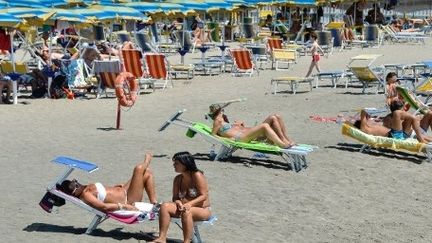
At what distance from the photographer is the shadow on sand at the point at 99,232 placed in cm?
692

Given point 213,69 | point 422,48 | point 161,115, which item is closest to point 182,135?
point 161,115

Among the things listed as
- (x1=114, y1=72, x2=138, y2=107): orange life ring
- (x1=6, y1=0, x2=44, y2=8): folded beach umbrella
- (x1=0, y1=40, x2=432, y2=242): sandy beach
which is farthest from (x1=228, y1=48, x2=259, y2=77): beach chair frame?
(x1=114, y1=72, x2=138, y2=107): orange life ring

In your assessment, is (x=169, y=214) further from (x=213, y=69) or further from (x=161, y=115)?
(x=213, y=69)

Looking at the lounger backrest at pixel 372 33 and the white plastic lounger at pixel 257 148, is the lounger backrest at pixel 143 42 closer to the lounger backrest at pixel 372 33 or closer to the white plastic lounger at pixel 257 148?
the lounger backrest at pixel 372 33

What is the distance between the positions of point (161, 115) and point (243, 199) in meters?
6.16

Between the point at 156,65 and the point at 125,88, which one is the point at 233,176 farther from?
the point at 156,65

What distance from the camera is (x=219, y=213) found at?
25.8 feet

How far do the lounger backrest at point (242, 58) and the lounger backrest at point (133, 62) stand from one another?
3706 millimetres

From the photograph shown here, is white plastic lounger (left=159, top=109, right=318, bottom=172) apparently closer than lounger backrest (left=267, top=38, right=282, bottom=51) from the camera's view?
Yes

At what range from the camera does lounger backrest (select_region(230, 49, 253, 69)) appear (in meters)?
20.9

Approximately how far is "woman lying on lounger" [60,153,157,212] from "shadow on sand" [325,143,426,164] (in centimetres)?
460

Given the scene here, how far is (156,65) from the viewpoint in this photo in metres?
18.2

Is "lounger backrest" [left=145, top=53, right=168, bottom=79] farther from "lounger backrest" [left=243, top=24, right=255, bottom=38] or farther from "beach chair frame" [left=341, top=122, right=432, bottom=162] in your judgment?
"lounger backrest" [left=243, top=24, right=255, bottom=38]

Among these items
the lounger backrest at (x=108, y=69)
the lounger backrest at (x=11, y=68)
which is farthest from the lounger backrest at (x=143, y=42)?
the lounger backrest at (x=108, y=69)
